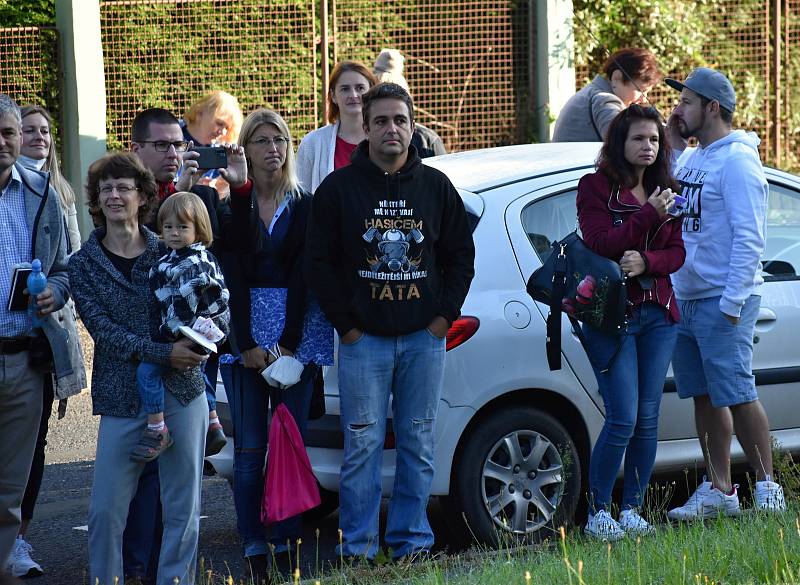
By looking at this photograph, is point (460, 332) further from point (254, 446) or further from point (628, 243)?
point (254, 446)

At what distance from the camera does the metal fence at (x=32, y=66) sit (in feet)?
43.2

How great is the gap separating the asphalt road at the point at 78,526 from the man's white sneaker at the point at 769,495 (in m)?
1.97

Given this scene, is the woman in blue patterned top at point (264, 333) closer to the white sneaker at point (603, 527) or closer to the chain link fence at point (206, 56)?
the white sneaker at point (603, 527)

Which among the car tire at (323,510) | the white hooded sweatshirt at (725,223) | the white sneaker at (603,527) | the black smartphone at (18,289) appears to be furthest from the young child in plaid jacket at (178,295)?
the white hooded sweatshirt at (725,223)

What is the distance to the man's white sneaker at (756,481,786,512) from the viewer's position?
568 centimetres

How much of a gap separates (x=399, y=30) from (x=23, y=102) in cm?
414

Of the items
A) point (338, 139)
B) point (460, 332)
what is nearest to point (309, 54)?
point (338, 139)

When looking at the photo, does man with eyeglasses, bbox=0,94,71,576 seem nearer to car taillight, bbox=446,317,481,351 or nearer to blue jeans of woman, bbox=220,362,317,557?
blue jeans of woman, bbox=220,362,317,557

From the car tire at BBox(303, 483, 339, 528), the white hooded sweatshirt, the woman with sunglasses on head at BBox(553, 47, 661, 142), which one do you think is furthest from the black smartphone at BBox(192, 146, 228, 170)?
the woman with sunglasses on head at BBox(553, 47, 661, 142)

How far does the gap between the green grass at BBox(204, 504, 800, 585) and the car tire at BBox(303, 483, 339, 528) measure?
1.29 m

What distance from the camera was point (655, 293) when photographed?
5.62 metres

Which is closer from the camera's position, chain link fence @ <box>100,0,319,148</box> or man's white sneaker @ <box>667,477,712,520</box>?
man's white sneaker @ <box>667,477,712,520</box>

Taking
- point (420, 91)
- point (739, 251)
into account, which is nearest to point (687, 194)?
point (739, 251)

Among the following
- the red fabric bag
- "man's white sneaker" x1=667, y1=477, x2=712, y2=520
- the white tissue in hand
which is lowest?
"man's white sneaker" x1=667, y1=477, x2=712, y2=520
